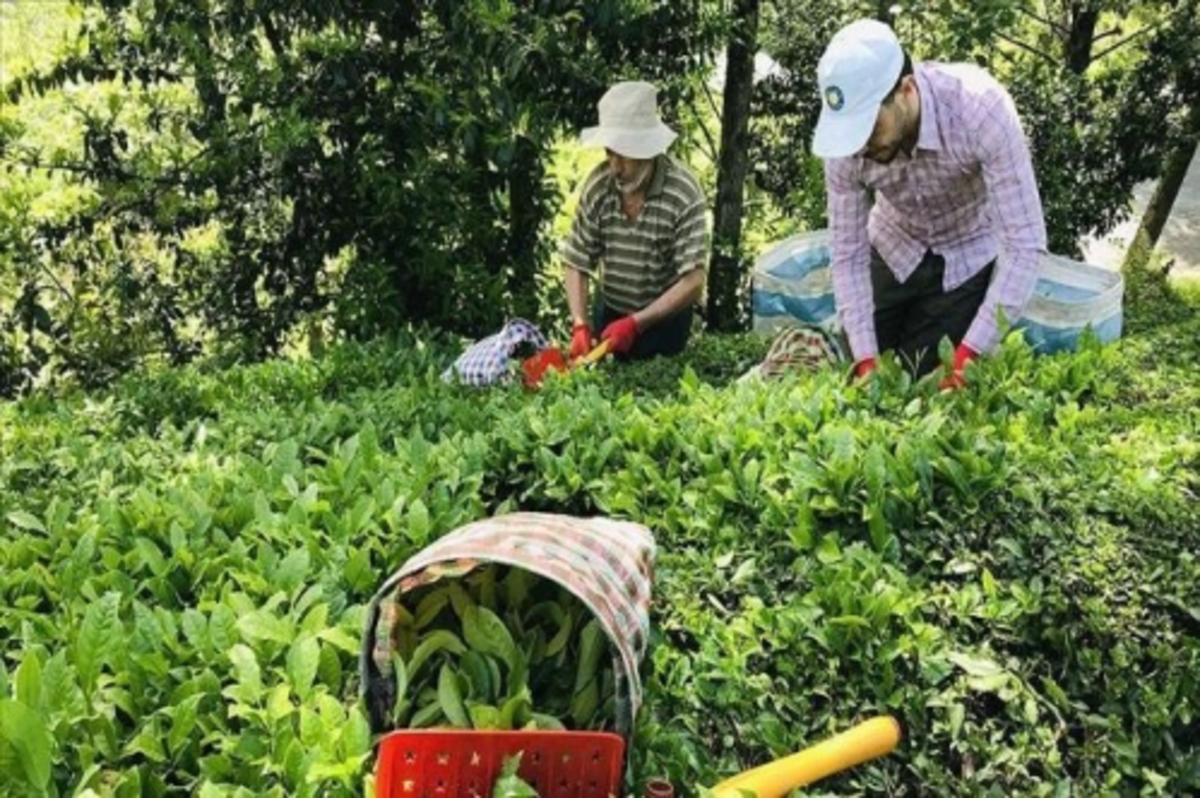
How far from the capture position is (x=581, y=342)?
5191mm

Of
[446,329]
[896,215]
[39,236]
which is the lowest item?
[446,329]

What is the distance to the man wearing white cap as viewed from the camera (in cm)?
352

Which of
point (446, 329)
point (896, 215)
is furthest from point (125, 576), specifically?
point (446, 329)

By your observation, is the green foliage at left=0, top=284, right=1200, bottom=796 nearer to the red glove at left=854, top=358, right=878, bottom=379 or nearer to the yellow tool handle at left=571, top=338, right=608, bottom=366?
the red glove at left=854, top=358, right=878, bottom=379

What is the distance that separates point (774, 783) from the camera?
2145 millimetres

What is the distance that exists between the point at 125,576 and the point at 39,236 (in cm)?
465

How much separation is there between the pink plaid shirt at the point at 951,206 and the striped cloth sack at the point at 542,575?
6.25 ft

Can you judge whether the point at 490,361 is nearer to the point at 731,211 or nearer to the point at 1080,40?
the point at 731,211

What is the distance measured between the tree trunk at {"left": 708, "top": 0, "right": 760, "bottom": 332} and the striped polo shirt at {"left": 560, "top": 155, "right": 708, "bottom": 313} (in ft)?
6.92

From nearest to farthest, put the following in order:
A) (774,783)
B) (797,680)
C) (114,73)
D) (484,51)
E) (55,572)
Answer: (774,783), (797,680), (55,572), (484,51), (114,73)

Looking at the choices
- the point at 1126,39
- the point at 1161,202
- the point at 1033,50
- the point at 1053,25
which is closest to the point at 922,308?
the point at 1033,50

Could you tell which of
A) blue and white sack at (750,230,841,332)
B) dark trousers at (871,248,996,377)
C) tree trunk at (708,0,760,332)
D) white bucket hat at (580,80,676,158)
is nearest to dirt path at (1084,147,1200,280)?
tree trunk at (708,0,760,332)

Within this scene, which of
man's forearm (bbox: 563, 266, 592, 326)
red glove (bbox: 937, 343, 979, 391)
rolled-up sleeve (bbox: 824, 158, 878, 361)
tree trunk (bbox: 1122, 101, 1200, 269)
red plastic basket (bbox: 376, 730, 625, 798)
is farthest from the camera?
tree trunk (bbox: 1122, 101, 1200, 269)

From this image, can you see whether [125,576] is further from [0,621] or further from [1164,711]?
[1164,711]
